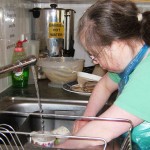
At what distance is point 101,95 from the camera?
3.26 feet

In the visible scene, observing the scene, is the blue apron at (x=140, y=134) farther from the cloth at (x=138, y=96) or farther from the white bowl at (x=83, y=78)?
the white bowl at (x=83, y=78)

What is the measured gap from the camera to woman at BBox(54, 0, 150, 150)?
613 mm

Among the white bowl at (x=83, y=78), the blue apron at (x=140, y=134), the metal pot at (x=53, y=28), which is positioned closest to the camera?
the blue apron at (x=140, y=134)

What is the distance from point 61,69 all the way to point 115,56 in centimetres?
55

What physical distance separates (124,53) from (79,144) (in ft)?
0.81

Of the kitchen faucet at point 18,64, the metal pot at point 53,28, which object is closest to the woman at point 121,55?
the kitchen faucet at point 18,64

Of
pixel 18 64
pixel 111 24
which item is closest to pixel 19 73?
pixel 18 64

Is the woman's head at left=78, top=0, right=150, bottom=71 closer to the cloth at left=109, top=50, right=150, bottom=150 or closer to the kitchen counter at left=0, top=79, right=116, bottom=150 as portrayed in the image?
the cloth at left=109, top=50, right=150, bottom=150

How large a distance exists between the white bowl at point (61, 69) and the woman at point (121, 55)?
1.57ft

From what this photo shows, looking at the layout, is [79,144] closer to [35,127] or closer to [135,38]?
[135,38]

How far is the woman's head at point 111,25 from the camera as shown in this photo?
67 centimetres

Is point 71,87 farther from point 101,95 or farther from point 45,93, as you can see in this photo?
point 101,95

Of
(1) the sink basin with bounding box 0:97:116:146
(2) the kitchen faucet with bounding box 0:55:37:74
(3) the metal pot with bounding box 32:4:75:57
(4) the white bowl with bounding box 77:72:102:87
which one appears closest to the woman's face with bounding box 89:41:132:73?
(2) the kitchen faucet with bounding box 0:55:37:74

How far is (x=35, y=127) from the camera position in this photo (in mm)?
999
